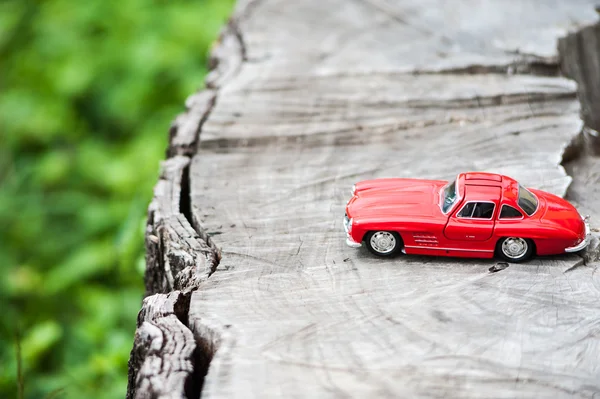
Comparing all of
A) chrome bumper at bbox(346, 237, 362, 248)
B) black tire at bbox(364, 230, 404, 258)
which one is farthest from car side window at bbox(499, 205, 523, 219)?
chrome bumper at bbox(346, 237, 362, 248)

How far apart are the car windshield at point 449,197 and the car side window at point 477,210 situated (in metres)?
0.06

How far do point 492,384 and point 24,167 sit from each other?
6966mm

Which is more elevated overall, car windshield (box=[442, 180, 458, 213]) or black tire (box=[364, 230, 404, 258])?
car windshield (box=[442, 180, 458, 213])

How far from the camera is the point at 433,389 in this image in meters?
2.45

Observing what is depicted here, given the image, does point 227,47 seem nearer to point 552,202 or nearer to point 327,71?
point 327,71

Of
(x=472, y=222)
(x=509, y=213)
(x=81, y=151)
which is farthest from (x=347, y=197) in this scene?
(x=81, y=151)

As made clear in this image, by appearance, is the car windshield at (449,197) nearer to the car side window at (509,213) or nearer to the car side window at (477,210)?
the car side window at (477,210)

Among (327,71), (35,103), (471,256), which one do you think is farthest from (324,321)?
(35,103)

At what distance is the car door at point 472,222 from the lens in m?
3.23

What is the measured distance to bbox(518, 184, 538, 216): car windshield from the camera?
3281 millimetres

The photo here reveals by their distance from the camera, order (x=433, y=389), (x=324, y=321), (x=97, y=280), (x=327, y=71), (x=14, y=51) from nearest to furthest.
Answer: (x=433, y=389), (x=324, y=321), (x=327, y=71), (x=97, y=280), (x=14, y=51)

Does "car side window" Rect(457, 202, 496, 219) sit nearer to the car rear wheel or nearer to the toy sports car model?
the toy sports car model

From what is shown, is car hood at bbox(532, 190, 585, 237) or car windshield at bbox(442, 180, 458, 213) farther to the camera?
car windshield at bbox(442, 180, 458, 213)

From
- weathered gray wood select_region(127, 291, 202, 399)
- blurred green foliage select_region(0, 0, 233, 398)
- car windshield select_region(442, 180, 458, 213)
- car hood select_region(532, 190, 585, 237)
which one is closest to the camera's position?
weathered gray wood select_region(127, 291, 202, 399)
